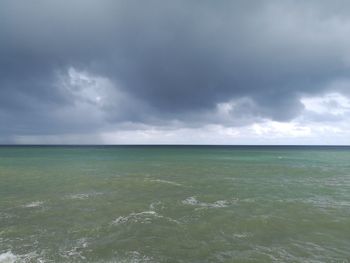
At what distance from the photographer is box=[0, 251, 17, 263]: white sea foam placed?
1413 centimetres

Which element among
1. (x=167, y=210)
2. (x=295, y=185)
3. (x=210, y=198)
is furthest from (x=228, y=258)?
(x=295, y=185)

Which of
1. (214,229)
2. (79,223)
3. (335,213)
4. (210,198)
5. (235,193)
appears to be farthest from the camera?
(235,193)

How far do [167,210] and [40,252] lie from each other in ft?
39.5

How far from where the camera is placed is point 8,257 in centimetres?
1453

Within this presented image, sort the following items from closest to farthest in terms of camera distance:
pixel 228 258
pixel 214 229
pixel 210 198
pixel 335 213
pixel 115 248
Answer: pixel 228 258 → pixel 115 248 → pixel 214 229 → pixel 335 213 → pixel 210 198

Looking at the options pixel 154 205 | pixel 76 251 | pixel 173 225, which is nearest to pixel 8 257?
pixel 76 251

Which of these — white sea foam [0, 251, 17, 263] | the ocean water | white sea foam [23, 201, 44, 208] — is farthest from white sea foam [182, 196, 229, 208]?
white sea foam [0, 251, 17, 263]

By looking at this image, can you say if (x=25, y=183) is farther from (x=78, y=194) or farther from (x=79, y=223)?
(x=79, y=223)

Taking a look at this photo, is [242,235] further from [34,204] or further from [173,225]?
[34,204]

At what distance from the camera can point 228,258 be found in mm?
14602

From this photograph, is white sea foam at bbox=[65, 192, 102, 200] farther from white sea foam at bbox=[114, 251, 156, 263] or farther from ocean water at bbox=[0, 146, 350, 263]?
white sea foam at bbox=[114, 251, 156, 263]

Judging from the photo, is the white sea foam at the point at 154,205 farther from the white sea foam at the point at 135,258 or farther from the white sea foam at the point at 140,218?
the white sea foam at the point at 135,258

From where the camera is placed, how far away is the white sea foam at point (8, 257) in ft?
46.4

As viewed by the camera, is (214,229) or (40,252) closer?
(40,252)
